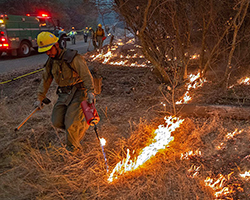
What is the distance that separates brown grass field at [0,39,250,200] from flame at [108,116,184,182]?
0.07 metres

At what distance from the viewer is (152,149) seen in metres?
3.28

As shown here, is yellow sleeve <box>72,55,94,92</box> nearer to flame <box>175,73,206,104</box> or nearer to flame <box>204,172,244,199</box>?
flame <box>204,172,244,199</box>

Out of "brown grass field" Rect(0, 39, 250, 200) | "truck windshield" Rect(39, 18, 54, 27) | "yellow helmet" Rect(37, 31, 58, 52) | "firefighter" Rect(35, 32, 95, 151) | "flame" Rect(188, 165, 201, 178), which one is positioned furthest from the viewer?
"truck windshield" Rect(39, 18, 54, 27)

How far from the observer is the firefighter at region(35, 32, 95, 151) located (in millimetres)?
3186

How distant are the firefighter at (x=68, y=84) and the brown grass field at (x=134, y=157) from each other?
43 centimetres

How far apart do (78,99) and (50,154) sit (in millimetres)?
1079

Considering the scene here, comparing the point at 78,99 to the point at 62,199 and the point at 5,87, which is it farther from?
the point at 5,87

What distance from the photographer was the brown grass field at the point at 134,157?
106 inches

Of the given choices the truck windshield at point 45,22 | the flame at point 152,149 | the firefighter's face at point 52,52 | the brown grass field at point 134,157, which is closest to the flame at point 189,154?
the brown grass field at point 134,157

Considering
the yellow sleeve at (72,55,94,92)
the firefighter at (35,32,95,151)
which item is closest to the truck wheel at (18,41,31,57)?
the firefighter at (35,32,95,151)

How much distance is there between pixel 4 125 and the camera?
4660 mm

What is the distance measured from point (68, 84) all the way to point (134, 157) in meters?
1.55

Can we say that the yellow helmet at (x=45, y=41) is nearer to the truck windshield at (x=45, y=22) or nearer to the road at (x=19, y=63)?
the road at (x=19, y=63)

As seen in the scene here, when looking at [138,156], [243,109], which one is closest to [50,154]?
[138,156]
